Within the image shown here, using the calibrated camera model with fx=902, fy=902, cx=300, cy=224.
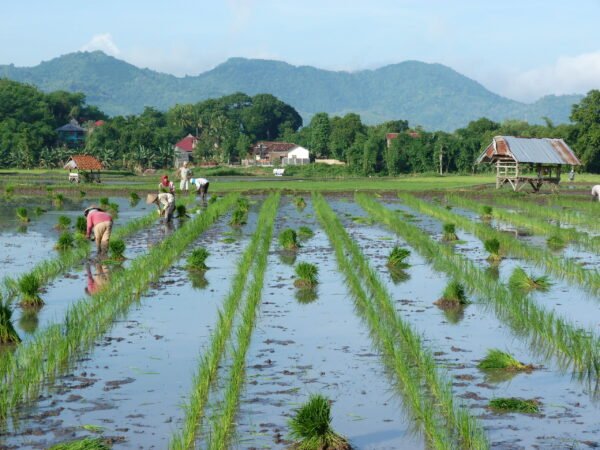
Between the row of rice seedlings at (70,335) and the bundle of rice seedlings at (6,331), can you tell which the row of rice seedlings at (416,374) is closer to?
the row of rice seedlings at (70,335)

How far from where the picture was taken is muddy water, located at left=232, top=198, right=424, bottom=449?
18.8 feet

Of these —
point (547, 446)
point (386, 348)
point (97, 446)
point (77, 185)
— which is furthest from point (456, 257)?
point (77, 185)

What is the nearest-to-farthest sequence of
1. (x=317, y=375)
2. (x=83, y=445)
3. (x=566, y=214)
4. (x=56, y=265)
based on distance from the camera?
(x=83, y=445) < (x=317, y=375) < (x=56, y=265) < (x=566, y=214)

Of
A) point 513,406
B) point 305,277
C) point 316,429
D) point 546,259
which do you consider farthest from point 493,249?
point 316,429

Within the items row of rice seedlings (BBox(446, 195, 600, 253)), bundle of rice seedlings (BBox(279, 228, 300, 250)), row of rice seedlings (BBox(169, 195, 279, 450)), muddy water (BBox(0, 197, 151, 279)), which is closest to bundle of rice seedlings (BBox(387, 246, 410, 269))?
row of rice seedlings (BBox(169, 195, 279, 450))

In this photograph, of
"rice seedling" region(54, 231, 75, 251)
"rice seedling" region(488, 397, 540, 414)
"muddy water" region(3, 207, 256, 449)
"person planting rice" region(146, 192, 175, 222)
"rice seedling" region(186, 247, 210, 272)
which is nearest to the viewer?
→ "muddy water" region(3, 207, 256, 449)

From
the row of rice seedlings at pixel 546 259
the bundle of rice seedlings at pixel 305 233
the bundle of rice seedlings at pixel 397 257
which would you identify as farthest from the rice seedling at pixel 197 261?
the bundle of rice seedlings at pixel 305 233

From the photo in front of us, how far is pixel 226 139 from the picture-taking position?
3440 inches

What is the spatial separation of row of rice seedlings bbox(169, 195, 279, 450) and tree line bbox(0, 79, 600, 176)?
42.0 m

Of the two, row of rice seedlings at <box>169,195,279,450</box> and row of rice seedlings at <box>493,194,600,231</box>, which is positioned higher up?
row of rice seedlings at <box>169,195,279,450</box>

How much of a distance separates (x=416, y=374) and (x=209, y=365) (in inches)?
61.7

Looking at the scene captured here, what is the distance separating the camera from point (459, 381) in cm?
688

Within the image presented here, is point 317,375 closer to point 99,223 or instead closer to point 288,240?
point 99,223

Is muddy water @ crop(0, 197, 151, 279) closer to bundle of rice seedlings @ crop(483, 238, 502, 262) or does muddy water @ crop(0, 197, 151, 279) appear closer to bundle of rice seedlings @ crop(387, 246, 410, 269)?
bundle of rice seedlings @ crop(387, 246, 410, 269)
